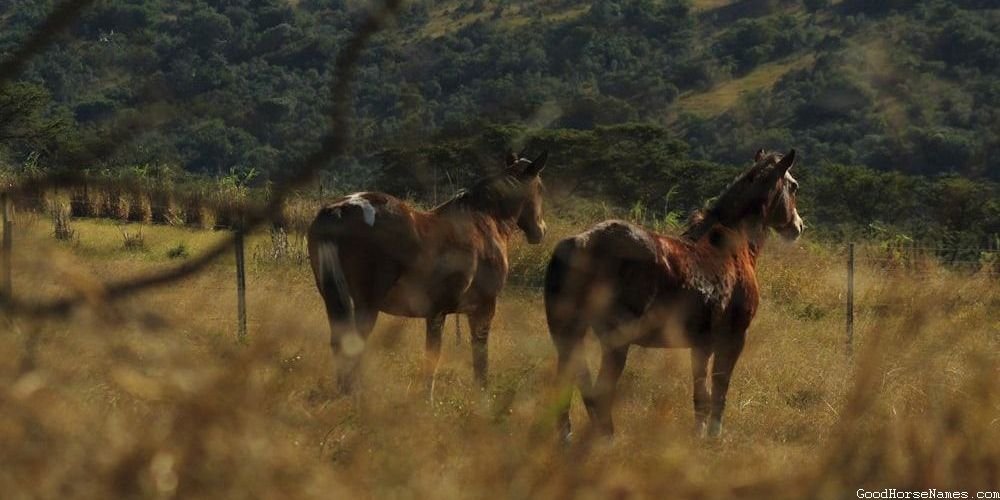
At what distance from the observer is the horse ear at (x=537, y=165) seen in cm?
937

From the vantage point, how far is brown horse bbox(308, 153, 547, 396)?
780cm

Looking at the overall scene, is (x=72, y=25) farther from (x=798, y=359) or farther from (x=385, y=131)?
(x=798, y=359)

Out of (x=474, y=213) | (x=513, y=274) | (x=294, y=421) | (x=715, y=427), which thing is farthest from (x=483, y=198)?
(x=294, y=421)

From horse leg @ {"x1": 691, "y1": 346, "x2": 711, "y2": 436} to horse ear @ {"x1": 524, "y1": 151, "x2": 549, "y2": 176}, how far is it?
2394 mm

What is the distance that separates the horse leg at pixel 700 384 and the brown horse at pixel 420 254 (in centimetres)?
118

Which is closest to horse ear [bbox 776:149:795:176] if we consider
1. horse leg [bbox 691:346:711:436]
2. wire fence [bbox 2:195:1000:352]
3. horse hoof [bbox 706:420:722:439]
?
wire fence [bbox 2:195:1000:352]

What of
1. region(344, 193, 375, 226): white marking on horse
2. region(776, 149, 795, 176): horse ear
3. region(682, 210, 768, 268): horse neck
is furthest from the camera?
region(776, 149, 795, 176): horse ear

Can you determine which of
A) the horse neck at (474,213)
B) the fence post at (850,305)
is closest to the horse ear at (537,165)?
the horse neck at (474,213)

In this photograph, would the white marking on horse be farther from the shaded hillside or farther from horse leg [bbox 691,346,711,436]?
the shaded hillside

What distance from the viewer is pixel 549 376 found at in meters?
2.84

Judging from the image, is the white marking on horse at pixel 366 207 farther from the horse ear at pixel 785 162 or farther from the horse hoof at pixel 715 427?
the horse ear at pixel 785 162

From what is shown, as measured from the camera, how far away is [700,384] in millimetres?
6891

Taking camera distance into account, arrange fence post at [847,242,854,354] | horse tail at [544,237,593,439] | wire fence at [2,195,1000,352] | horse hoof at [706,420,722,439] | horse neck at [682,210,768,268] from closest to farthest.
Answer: wire fence at [2,195,1000,352]
horse tail at [544,237,593,439]
horse hoof at [706,420,722,439]
horse neck at [682,210,768,268]
fence post at [847,242,854,354]

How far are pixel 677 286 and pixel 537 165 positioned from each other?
2.70 metres
